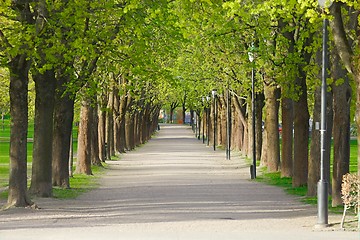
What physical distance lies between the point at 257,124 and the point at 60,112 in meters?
20.6

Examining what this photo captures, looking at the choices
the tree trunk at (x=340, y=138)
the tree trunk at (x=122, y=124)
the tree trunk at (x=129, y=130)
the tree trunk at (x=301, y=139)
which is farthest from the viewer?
the tree trunk at (x=129, y=130)

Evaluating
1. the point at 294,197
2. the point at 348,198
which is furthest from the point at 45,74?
the point at 348,198

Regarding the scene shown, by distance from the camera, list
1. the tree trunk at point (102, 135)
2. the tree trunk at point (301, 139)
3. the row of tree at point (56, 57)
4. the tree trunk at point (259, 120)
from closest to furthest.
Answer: the row of tree at point (56, 57) → the tree trunk at point (301, 139) → the tree trunk at point (259, 120) → the tree trunk at point (102, 135)

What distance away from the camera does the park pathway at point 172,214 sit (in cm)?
1941

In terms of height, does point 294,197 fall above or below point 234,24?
below

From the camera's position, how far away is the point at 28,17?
2559 cm

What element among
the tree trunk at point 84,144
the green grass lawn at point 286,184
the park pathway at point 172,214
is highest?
the tree trunk at point 84,144

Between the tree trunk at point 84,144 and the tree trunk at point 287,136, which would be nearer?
the tree trunk at point 287,136

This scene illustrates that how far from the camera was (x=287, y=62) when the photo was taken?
3031 cm

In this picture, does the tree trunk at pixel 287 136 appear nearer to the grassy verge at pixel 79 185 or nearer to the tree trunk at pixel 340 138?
the grassy verge at pixel 79 185

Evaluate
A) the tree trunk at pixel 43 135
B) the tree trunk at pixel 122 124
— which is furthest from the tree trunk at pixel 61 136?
the tree trunk at pixel 122 124

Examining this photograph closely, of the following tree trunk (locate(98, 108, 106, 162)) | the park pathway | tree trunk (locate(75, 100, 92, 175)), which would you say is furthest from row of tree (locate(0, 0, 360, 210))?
tree trunk (locate(98, 108, 106, 162))

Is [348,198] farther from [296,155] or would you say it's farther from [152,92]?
[152,92]

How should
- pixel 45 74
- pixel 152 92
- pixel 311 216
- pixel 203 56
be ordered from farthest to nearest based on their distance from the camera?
pixel 152 92, pixel 203 56, pixel 45 74, pixel 311 216
